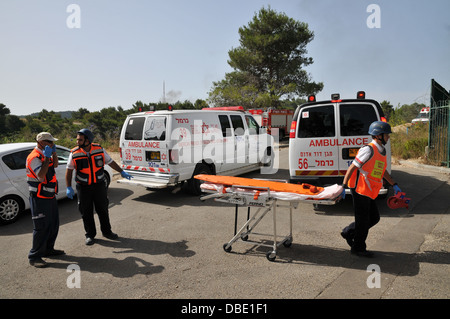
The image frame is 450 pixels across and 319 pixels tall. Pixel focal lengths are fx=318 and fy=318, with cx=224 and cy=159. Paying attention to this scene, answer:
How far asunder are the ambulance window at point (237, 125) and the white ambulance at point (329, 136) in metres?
2.93

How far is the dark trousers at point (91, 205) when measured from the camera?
530cm

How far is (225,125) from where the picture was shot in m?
9.20

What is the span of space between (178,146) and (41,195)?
11.3ft

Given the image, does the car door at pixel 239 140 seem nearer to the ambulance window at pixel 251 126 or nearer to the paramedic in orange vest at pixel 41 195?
the ambulance window at pixel 251 126

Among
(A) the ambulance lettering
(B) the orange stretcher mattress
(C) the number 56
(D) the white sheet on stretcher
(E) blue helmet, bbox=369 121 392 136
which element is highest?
(E) blue helmet, bbox=369 121 392 136

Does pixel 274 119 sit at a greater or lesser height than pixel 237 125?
greater

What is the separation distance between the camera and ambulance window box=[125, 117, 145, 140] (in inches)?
316

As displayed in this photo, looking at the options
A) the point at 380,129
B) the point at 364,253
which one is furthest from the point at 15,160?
the point at 380,129

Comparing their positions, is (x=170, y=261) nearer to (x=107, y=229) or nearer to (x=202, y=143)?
(x=107, y=229)

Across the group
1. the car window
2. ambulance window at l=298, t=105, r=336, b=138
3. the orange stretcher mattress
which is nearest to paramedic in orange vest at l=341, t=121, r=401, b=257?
the orange stretcher mattress

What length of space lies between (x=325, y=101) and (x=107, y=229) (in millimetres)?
4985

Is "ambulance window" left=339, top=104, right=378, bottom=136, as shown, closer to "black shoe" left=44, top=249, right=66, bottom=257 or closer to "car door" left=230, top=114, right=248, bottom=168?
"car door" left=230, top=114, right=248, bottom=168

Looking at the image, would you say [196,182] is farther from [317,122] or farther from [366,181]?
[366,181]

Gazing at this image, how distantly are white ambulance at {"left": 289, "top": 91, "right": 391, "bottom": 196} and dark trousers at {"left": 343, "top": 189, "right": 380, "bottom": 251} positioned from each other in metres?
2.10
